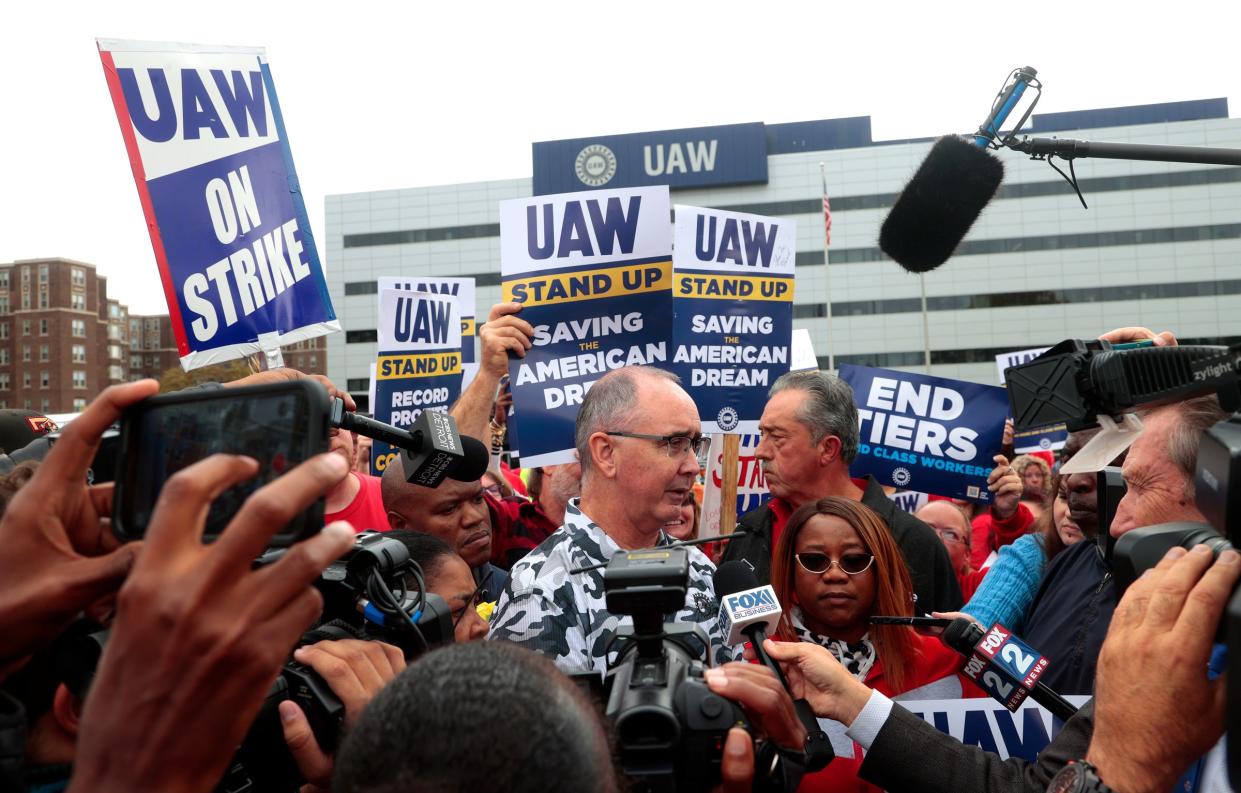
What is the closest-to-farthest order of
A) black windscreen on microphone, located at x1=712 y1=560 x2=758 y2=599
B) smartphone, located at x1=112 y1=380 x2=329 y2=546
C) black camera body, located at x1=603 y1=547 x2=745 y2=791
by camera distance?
1. smartphone, located at x1=112 y1=380 x2=329 y2=546
2. black camera body, located at x1=603 y1=547 x2=745 y2=791
3. black windscreen on microphone, located at x1=712 y1=560 x2=758 y2=599

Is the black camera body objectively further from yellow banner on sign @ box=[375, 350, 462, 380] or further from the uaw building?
the uaw building

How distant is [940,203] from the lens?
3158mm

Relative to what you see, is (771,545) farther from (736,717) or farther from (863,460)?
(736,717)

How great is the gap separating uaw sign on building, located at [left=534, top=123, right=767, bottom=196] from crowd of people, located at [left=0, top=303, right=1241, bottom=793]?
180ft

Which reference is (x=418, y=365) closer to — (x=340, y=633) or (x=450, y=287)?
(x=450, y=287)

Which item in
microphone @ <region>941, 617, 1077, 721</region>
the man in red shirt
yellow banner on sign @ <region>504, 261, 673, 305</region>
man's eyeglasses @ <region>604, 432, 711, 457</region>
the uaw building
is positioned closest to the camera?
microphone @ <region>941, 617, 1077, 721</region>

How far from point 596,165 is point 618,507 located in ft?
183

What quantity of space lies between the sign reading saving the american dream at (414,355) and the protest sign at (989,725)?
4.34 m

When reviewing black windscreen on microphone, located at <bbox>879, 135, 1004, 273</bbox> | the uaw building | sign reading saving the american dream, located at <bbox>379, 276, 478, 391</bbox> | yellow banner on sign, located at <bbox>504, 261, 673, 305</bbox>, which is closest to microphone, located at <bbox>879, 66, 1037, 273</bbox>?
black windscreen on microphone, located at <bbox>879, 135, 1004, 273</bbox>

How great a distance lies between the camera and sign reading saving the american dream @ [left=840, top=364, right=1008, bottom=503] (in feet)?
18.4

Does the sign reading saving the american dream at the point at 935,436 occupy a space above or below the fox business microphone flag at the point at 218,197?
below

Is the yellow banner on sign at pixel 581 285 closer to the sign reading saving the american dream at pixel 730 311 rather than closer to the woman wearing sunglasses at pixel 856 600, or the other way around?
the sign reading saving the american dream at pixel 730 311

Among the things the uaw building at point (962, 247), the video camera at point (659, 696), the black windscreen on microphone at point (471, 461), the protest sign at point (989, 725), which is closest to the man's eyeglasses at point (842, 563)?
the protest sign at point (989, 725)

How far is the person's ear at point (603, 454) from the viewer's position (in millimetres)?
3031
